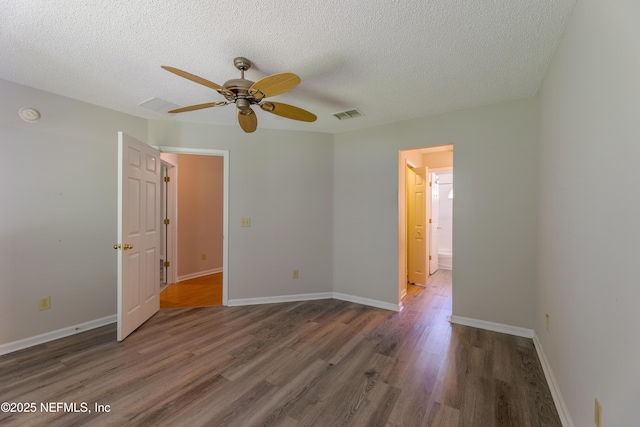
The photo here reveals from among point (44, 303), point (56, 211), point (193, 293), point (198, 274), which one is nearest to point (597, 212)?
point (56, 211)

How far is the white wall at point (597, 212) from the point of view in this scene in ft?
2.95

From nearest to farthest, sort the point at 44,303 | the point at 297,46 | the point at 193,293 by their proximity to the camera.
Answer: the point at 297,46 → the point at 44,303 → the point at 193,293

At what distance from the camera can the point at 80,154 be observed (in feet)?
8.61

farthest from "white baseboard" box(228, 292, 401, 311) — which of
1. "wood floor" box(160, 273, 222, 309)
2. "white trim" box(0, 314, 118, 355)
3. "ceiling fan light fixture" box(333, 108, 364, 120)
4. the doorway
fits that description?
"ceiling fan light fixture" box(333, 108, 364, 120)

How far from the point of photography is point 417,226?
174 inches

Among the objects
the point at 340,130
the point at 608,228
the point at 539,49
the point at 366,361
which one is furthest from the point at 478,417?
the point at 340,130

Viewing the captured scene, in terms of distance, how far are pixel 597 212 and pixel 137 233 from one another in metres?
3.52

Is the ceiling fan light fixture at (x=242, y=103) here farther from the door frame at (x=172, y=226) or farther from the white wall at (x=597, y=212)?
the door frame at (x=172, y=226)

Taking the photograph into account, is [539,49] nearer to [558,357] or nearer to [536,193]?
[536,193]

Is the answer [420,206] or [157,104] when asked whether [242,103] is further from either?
[420,206]

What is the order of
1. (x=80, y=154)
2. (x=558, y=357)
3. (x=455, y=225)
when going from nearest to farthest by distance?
(x=558, y=357) < (x=80, y=154) < (x=455, y=225)

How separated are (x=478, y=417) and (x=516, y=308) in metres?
1.44

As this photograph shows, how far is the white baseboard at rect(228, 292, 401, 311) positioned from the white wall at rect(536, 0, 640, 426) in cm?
169

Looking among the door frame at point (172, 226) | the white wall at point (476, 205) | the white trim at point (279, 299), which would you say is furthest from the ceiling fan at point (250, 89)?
the door frame at point (172, 226)
